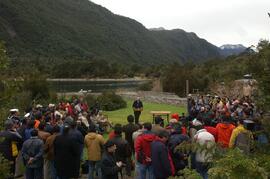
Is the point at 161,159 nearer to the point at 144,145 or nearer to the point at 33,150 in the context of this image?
the point at 144,145

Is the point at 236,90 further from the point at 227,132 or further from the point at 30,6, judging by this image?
the point at 30,6

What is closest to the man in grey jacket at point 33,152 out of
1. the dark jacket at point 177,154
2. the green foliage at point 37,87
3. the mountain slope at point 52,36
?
the dark jacket at point 177,154

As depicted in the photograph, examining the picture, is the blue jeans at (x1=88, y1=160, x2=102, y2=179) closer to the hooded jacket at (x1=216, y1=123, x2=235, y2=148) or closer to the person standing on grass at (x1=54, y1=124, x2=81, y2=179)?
the person standing on grass at (x1=54, y1=124, x2=81, y2=179)

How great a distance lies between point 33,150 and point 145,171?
2310 mm

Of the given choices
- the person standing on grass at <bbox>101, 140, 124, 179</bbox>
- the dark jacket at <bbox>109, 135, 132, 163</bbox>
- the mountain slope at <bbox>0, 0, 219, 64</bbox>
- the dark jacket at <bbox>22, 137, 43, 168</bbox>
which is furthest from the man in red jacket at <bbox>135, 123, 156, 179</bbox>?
the mountain slope at <bbox>0, 0, 219, 64</bbox>


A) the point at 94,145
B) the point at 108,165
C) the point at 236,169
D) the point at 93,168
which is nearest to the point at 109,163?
the point at 108,165

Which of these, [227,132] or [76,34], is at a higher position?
[76,34]

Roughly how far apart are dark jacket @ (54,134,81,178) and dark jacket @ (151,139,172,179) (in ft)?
5.92

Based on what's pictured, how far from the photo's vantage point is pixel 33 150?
853 centimetres

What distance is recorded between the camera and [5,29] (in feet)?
500

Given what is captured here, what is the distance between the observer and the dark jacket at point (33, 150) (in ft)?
27.9

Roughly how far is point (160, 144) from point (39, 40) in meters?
157

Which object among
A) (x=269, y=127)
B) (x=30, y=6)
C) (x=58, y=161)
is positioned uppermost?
(x=30, y=6)

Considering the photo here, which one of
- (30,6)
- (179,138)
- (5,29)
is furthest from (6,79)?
(30,6)
